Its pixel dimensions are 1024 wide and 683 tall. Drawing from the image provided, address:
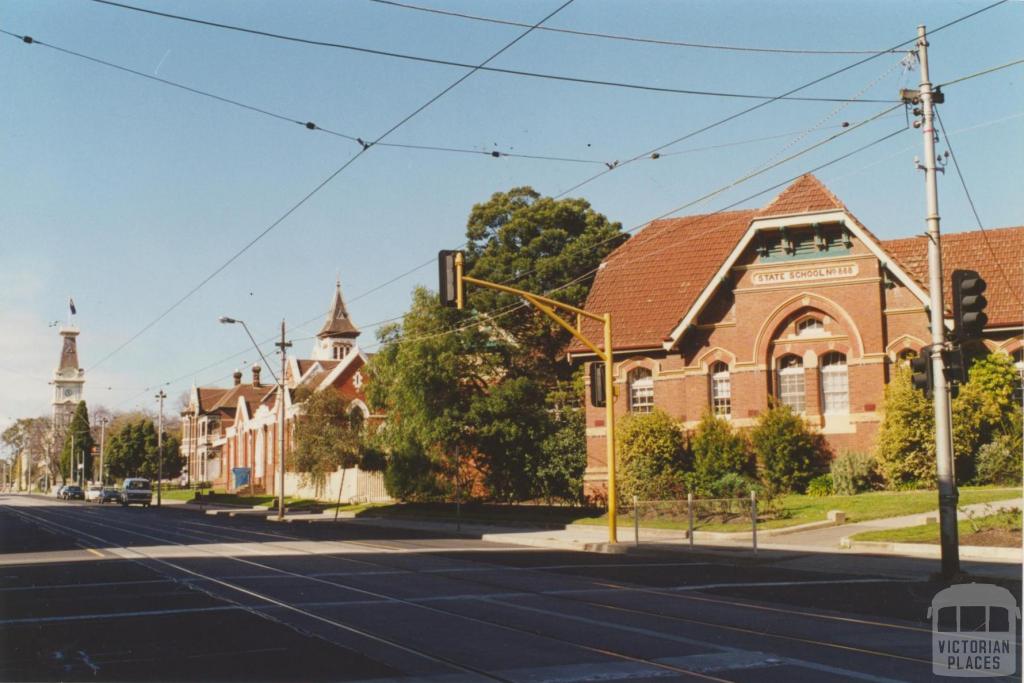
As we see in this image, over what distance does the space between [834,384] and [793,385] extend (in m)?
1.47

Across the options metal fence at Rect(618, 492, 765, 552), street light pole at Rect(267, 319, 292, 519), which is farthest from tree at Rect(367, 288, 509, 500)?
metal fence at Rect(618, 492, 765, 552)

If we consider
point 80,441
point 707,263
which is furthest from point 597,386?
point 80,441

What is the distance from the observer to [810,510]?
29672 millimetres

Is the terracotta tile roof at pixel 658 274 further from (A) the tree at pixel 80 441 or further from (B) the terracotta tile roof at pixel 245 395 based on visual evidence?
(A) the tree at pixel 80 441

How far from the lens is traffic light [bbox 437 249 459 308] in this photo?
798 inches

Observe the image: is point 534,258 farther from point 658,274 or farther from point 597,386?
point 597,386

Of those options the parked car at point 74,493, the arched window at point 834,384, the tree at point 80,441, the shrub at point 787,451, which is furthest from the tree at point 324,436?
the tree at point 80,441

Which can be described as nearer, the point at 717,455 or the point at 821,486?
the point at 821,486

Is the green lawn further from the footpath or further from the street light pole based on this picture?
the street light pole

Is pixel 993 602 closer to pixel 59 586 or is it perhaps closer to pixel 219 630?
pixel 219 630

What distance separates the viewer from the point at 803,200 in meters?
35.6

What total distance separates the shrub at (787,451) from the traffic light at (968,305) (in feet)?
57.4

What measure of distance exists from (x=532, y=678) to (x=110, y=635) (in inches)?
215

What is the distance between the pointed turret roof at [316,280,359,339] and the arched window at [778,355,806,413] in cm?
7541
